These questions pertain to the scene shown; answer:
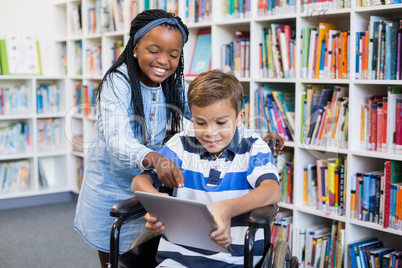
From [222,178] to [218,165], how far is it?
47 millimetres

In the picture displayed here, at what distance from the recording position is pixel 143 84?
1.75 m

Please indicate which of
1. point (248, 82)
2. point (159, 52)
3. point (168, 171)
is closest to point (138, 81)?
point (159, 52)

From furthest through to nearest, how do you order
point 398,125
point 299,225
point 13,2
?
point 13,2 → point 299,225 → point 398,125

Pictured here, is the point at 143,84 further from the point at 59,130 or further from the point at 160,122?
the point at 59,130

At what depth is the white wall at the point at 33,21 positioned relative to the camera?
428cm

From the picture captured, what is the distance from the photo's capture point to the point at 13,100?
4.16 meters

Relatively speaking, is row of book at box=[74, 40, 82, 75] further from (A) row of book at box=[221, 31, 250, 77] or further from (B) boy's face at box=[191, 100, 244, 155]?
(B) boy's face at box=[191, 100, 244, 155]

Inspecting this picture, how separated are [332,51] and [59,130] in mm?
2781

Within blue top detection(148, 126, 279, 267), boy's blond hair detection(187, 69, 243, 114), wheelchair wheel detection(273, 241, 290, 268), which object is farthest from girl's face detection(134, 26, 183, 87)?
wheelchair wheel detection(273, 241, 290, 268)

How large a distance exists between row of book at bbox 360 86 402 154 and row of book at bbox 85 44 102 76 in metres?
2.40

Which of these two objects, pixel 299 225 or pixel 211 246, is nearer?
pixel 211 246

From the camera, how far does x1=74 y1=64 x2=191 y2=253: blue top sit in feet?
5.50

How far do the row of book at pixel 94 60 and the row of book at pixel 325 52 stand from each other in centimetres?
206

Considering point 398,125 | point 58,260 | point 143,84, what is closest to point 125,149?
point 143,84
